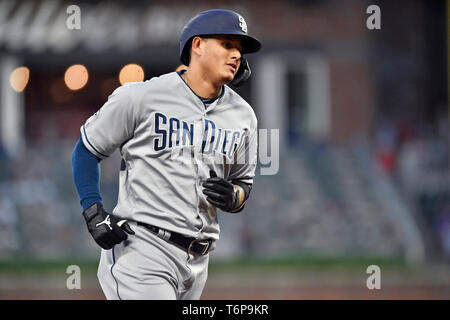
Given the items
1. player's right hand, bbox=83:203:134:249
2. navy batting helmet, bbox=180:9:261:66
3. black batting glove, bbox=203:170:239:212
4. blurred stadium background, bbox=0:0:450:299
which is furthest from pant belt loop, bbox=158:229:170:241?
blurred stadium background, bbox=0:0:450:299

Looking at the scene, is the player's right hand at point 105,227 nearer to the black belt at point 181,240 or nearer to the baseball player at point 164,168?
the baseball player at point 164,168

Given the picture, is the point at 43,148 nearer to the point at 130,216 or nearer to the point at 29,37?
the point at 29,37

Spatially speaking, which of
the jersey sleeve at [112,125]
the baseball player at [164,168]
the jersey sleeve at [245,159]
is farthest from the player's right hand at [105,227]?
the jersey sleeve at [245,159]

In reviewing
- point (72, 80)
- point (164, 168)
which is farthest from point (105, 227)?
point (72, 80)

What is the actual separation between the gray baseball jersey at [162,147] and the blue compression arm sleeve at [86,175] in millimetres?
44

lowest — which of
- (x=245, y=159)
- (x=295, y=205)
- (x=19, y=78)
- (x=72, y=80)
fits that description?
(x=245, y=159)

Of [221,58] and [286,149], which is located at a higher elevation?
[286,149]

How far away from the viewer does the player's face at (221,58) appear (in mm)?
3842

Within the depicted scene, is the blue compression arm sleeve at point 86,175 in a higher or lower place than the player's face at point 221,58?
lower

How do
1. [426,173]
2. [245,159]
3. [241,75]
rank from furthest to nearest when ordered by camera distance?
1. [426,173]
2. [245,159]
3. [241,75]

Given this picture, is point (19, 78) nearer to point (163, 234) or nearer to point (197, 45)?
point (197, 45)

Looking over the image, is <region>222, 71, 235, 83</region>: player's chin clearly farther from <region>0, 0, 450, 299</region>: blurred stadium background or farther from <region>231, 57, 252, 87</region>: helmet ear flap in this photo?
<region>0, 0, 450, 299</region>: blurred stadium background

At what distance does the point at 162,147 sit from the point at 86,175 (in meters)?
0.38

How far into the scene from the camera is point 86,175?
389 cm
